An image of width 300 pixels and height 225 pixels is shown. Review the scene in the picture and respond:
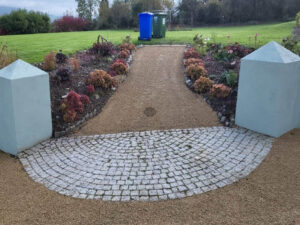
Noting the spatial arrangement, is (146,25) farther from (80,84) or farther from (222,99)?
(222,99)

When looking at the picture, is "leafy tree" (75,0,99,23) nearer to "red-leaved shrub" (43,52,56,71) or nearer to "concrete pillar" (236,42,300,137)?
"red-leaved shrub" (43,52,56,71)

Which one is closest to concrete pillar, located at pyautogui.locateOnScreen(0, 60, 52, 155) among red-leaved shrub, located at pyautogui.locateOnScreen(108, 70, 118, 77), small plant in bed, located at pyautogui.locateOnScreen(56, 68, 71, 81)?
small plant in bed, located at pyautogui.locateOnScreen(56, 68, 71, 81)

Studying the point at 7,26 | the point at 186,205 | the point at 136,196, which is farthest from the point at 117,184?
the point at 7,26

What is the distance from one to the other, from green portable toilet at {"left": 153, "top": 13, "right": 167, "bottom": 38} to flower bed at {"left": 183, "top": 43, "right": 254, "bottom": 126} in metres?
5.53

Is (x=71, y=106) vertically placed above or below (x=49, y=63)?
below

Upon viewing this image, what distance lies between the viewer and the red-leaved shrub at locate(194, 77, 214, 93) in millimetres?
7773

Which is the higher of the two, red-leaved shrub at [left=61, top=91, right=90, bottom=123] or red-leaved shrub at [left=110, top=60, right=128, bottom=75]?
red-leaved shrub at [left=110, top=60, right=128, bottom=75]

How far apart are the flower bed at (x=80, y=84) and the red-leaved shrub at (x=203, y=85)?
2.44 m

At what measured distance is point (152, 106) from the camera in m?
7.32

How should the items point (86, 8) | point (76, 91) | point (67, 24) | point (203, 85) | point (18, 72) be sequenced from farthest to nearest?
point (86, 8) < point (67, 24) < point (203, 85) < point (76, 91) < point (18, 72)

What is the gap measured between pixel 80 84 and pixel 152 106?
7.11ft

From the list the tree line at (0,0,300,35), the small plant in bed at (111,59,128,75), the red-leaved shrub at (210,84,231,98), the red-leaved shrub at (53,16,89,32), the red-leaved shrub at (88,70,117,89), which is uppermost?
the tree line at (0,0,300,35)

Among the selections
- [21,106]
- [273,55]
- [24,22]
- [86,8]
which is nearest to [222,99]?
[273,55]

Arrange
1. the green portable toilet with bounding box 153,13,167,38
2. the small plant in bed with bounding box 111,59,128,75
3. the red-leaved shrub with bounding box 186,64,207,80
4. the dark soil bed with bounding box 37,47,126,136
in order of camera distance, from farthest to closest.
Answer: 1. the green portable toilet with bounding box 153,13,167,38
2. the small plant in bed with bounding box 111,59,128,75
3. the red-leaved shrub with bounding box 186,64,207,80
4. the dark soil bed with bounding box 37,47,126,136
